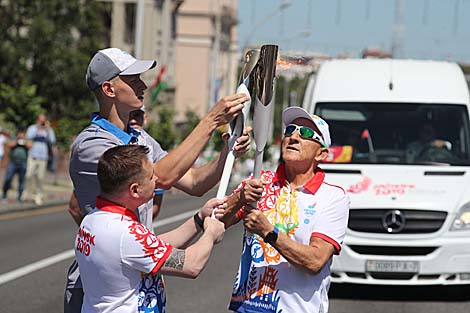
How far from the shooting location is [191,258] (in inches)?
185

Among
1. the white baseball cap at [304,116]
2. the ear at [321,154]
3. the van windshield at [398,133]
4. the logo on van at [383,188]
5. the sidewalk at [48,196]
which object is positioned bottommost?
the sidewalk at [48,196]

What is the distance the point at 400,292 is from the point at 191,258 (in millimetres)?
7906

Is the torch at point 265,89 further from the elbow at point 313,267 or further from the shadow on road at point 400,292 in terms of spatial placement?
A: the shadow on road at point 400,292

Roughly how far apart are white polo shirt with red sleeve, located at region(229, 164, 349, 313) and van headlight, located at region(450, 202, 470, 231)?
589 centimetres

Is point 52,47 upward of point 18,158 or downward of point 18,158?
upward

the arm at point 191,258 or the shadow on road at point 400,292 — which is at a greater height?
the arm at point 191,258

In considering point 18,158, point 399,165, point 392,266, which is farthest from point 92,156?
point 18,158

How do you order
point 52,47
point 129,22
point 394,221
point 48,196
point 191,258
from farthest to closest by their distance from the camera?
point 129,22 → point 52,47 → point 48,196 → point 394,221 → point 191,258

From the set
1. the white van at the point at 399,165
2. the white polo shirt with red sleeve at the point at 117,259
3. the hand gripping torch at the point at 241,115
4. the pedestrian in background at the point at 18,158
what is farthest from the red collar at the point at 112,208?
the pedestrian in background at the point at 18,158

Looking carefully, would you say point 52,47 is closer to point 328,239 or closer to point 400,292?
point 400,292

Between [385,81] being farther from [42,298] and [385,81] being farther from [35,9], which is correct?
[35,9]

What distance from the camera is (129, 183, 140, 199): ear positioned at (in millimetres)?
4602

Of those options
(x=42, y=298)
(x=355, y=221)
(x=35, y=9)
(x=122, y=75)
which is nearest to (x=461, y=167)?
(x=355, y=221)

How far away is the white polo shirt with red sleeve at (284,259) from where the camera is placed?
17.4 feet
